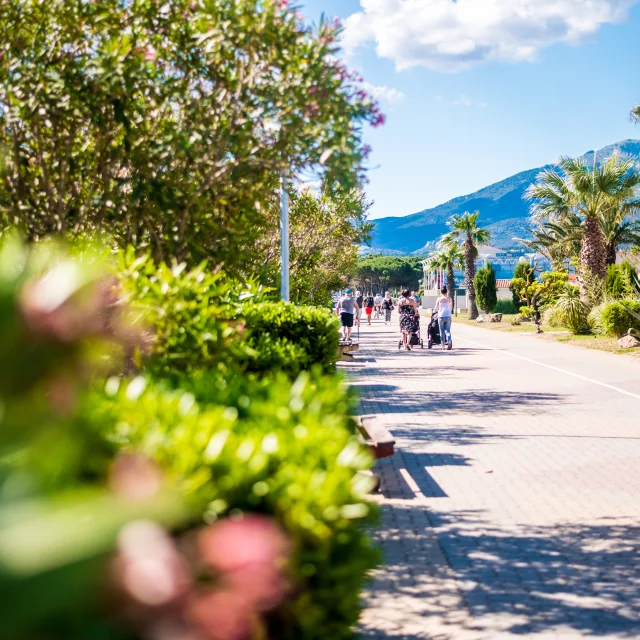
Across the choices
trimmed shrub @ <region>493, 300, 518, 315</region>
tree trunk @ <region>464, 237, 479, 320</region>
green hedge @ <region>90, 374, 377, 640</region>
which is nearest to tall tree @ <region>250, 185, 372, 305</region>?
green hedge @ <region>90, 374, 377, 640</region>

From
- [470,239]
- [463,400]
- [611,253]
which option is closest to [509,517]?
[463,400]

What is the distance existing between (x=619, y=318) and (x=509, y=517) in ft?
84.4

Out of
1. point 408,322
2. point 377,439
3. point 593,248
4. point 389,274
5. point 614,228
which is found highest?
point 389,274

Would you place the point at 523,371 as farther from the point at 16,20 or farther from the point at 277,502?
the point at 277,502

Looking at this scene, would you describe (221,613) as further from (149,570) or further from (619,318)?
(619,318)

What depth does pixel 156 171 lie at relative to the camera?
24.7 feet

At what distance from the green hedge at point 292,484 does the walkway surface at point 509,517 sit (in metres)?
2.29

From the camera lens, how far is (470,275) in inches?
2940

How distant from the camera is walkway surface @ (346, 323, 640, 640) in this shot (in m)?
5.37

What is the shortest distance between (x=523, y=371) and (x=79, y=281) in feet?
71.5

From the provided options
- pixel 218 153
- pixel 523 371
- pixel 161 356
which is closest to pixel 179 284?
pixel 161 356

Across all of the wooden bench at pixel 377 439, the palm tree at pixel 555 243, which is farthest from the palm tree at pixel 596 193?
the wooden bench at pixel 377 439

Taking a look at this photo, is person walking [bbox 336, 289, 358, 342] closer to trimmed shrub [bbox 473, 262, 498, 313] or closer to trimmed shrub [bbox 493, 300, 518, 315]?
trimmed shrub [bbox 473, 262, 498, 313]

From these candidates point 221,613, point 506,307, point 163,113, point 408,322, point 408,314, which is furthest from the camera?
point 506,307
